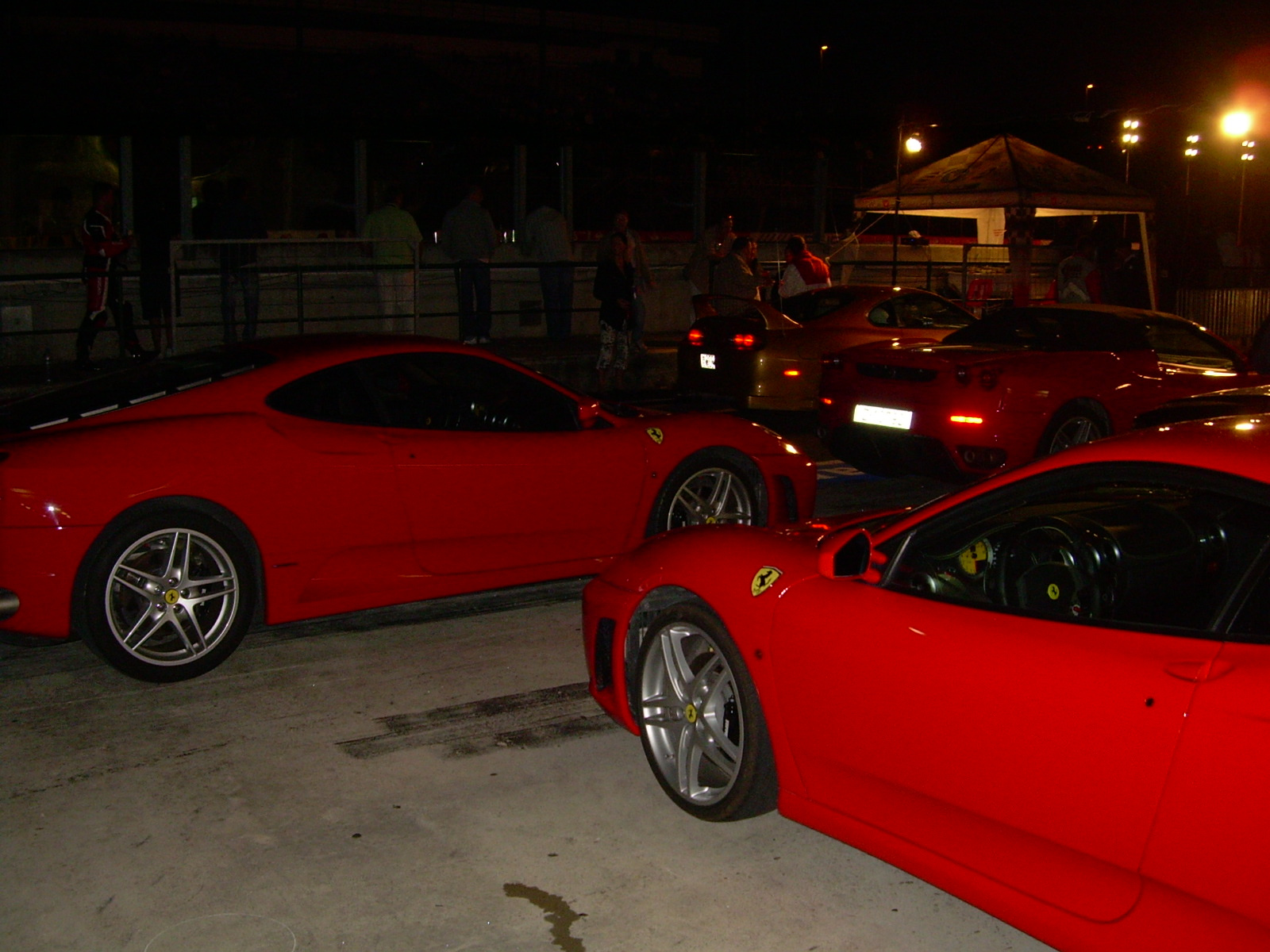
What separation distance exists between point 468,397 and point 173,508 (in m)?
1.88

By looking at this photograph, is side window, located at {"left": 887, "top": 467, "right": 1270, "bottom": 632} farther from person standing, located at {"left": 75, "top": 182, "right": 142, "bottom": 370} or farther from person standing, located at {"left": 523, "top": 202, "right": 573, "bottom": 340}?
person standing, located at {"left": 523, "top": 202, "right": 573, "bottom": 340}

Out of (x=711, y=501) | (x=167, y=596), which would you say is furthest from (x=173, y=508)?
(x=711, y=501)

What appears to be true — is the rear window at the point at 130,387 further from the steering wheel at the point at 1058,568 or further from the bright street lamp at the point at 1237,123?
the bright street lamp at the point at 1237,123

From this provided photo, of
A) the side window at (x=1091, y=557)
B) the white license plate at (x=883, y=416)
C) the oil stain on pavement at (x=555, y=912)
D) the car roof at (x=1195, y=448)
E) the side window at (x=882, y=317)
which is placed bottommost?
the oil stain on pavement at (x=555, y=912)

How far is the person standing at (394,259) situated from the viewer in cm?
1591

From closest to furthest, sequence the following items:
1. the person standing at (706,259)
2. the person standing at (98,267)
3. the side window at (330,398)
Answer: the side window at (330,398) < the person standing at (98,267) < the person standing at (706,259)

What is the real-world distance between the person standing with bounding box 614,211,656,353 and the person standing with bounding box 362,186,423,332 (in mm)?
2340

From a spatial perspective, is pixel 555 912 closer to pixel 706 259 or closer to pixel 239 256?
pixel 239 256

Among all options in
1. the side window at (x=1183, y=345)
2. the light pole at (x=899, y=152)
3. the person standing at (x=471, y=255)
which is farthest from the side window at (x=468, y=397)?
the light pole at (x=899, y=152)

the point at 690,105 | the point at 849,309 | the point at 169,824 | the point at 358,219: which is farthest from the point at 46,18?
the point at 169,824

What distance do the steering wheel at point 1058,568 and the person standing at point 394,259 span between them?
40.4 ft

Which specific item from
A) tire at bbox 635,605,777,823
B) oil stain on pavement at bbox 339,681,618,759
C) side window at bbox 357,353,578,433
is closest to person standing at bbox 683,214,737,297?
side window at bbox 357,353,578,433

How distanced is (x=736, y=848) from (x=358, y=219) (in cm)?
1657

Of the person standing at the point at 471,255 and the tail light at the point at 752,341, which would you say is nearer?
the tail light at the point at 752,341
